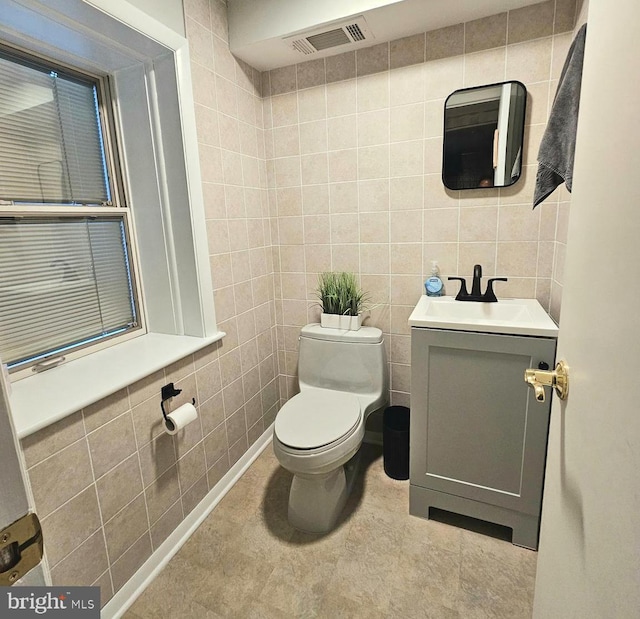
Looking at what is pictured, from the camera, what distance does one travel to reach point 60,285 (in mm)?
1422

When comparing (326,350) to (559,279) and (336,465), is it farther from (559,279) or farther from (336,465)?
(559,279)

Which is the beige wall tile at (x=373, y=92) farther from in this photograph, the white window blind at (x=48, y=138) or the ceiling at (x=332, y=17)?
the white window blind at (x=48, y=138)

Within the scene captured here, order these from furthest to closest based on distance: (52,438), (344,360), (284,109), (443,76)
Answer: (284,109) → (344,360) → (443,76) → (52,438)

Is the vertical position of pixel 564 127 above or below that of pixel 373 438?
above

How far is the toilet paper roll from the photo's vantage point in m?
1.40

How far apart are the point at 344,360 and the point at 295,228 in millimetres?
824

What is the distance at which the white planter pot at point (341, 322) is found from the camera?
196 cm

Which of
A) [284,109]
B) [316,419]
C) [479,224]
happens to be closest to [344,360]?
[316,419]

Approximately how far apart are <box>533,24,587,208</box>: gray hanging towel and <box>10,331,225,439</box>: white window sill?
1482 mm

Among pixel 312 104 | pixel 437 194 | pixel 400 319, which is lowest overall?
pixel 400 319

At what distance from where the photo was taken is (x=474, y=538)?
5.08ft

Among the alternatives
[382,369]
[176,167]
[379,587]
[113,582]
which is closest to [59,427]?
[113,582]

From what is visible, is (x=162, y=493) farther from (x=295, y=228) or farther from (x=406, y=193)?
(x=406, y=193)

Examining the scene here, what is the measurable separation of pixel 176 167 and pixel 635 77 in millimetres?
1541
